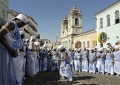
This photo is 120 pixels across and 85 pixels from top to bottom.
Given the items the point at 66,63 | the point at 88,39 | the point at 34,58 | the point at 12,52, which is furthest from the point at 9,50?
the point at 88,39

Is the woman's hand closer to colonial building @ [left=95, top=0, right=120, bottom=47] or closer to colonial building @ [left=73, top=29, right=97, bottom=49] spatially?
colonial building @ [left=95, top=0, right=120, bottom=47]

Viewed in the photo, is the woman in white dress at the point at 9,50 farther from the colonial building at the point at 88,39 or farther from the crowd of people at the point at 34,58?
the colonial building at the point at 88,39

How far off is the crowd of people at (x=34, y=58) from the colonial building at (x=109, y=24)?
1325 cm

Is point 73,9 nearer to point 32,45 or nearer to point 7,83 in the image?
point 32,45

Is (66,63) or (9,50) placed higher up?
(9,50)

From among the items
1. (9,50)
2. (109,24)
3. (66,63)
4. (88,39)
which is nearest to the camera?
(9,50)

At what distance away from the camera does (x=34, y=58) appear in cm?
1264

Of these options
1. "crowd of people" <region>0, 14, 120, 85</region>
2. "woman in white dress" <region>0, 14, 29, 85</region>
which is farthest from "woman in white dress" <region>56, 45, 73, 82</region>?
"woman in white dress" <region>0, 14, 29, 85</region>

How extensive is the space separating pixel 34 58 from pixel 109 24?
79.1ft

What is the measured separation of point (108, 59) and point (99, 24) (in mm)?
22361

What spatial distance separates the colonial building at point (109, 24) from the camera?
1264 inches

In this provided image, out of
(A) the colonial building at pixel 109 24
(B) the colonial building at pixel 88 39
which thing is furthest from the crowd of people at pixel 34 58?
(B) the colonial building at pixel 88 39

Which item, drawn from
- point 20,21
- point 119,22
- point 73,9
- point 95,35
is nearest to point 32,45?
point 20,21

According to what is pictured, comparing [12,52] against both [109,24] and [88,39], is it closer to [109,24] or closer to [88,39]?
[109,24]
